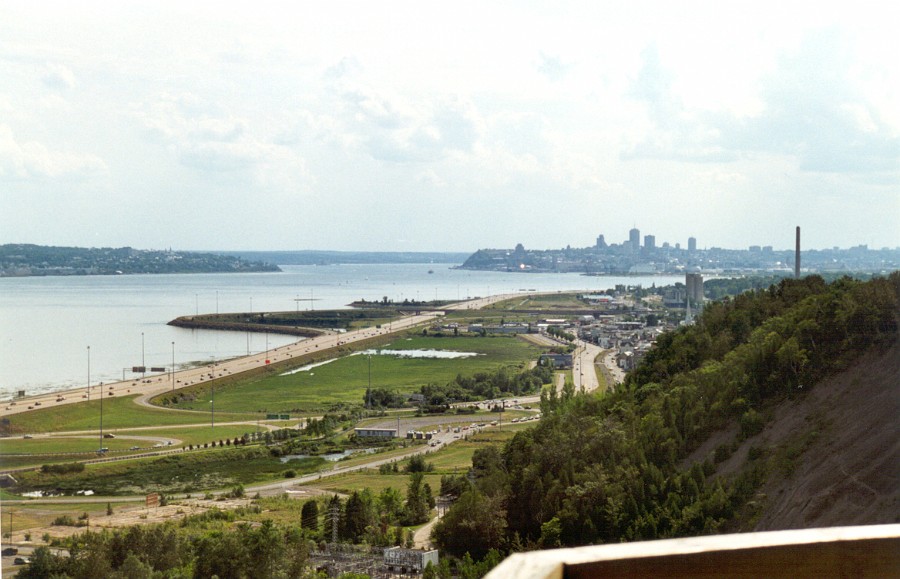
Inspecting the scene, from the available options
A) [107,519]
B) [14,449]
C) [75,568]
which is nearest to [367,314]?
[14,449]

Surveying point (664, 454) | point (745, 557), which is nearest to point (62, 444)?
point (664, 454)

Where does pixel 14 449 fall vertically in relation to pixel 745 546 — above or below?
below

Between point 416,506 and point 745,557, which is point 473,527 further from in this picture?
point 745,557

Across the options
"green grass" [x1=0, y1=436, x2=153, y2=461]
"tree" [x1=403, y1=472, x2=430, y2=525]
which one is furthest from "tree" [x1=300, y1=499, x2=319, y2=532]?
"green grass" [x1=0, y1=436, x2=153, y2=461]

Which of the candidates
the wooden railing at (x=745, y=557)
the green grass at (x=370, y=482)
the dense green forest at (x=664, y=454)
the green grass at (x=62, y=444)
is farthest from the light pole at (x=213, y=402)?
the wooden railing at (x=745, y=557)

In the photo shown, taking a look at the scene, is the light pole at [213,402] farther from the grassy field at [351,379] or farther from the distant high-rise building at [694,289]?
the distant high-rise building at [694,289]

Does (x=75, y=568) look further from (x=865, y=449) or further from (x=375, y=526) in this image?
(x=865, y=449)
